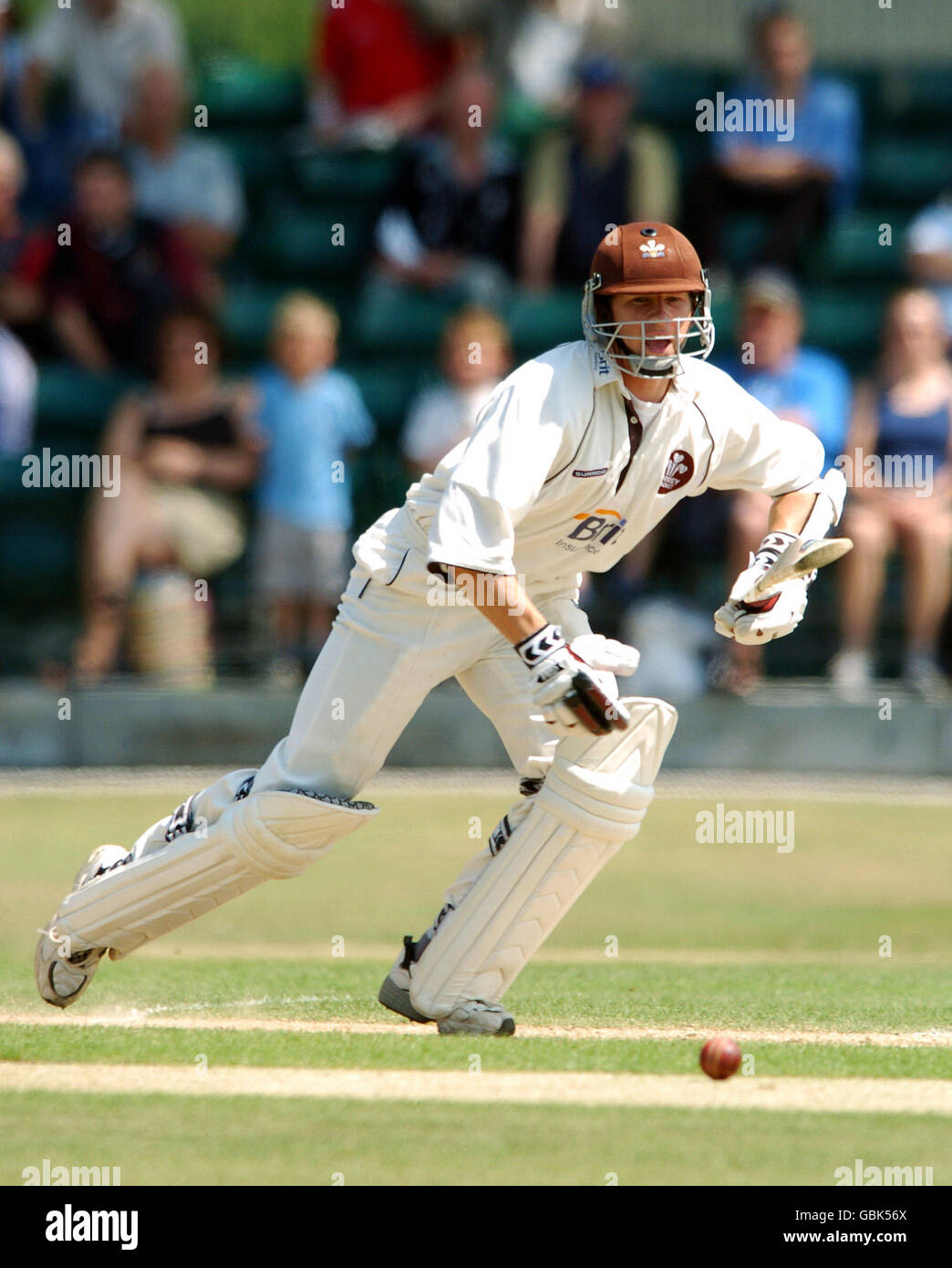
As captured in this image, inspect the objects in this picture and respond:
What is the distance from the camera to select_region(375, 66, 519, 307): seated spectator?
416 inches

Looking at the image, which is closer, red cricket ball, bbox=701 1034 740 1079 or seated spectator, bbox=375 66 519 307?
red cricket ball, bbox=701 1034 740 1079

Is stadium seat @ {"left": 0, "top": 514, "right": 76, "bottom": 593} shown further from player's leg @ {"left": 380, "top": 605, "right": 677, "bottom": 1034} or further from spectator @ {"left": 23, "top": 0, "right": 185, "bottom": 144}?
player's leg @ {"left": 380, "top": 605, "right": 677, "bottom": 1034}

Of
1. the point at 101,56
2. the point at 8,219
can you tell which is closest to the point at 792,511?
the point at 8,219

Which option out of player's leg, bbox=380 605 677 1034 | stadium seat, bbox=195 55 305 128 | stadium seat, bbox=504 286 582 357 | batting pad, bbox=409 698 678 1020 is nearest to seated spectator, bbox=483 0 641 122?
stadium seat, bbox=504 286 582 357

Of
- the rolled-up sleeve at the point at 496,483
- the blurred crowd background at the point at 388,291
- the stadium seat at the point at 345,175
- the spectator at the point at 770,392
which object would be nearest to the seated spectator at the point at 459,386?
the blurred crowd background at the point at 388,291

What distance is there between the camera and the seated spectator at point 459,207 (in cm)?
1058

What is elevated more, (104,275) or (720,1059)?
(104,275)

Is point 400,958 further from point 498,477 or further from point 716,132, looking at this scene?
point 716,132

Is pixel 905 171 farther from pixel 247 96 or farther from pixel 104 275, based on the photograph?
pixel 104 275

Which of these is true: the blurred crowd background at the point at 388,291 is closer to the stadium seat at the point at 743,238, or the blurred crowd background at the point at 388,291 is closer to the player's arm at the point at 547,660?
the stadium seat at the point at 743,238

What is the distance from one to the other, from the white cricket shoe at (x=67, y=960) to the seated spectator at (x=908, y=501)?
537 centimetres

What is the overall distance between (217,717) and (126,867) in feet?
15.6

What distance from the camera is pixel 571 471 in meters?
4.49

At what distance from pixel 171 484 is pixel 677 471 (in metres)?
5.59
